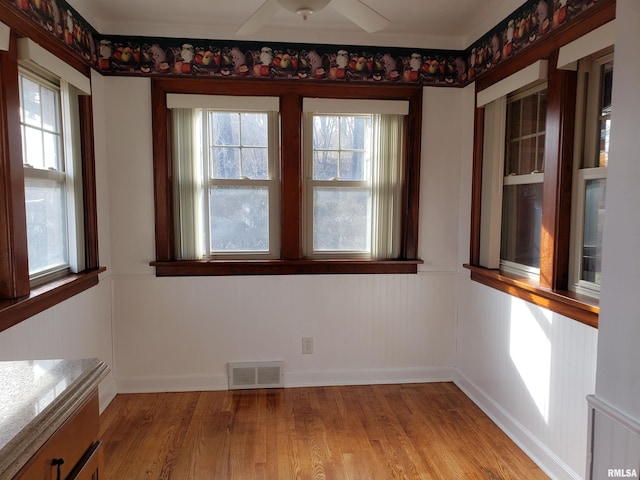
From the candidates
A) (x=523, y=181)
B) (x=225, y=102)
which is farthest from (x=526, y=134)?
(x=225, y=102)

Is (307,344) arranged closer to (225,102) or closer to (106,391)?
(106,391)

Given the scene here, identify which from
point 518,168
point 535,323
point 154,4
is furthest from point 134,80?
point 535,323

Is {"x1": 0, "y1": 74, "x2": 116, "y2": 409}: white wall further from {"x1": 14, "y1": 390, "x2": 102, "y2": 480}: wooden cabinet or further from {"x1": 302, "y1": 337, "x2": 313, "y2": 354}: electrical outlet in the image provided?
{"x1": 302, "y1": 337, "x2": 313, "y2": 354}: electrical outlet

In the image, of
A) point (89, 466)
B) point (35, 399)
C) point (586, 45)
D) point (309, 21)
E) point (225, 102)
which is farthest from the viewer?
point (225, 102)

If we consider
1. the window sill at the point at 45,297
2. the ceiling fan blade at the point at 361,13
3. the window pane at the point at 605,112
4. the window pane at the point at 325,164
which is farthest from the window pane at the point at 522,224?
the window sill at the point at 45,297

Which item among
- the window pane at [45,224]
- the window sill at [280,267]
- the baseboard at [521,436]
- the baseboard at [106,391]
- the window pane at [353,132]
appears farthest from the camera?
the window pane at [353,132]

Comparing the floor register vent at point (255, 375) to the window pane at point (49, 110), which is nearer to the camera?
the window pane at point (49, 110)

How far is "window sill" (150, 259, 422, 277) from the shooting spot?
3010mm

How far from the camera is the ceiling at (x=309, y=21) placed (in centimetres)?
257

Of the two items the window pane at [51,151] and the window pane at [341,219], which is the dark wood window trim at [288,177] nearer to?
the window pane at [341,219]

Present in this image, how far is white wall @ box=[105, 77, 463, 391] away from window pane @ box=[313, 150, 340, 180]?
668 millimetres

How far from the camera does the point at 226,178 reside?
305 cm

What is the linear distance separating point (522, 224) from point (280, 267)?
5.39 feet

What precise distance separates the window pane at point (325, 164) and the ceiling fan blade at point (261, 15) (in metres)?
1.22
